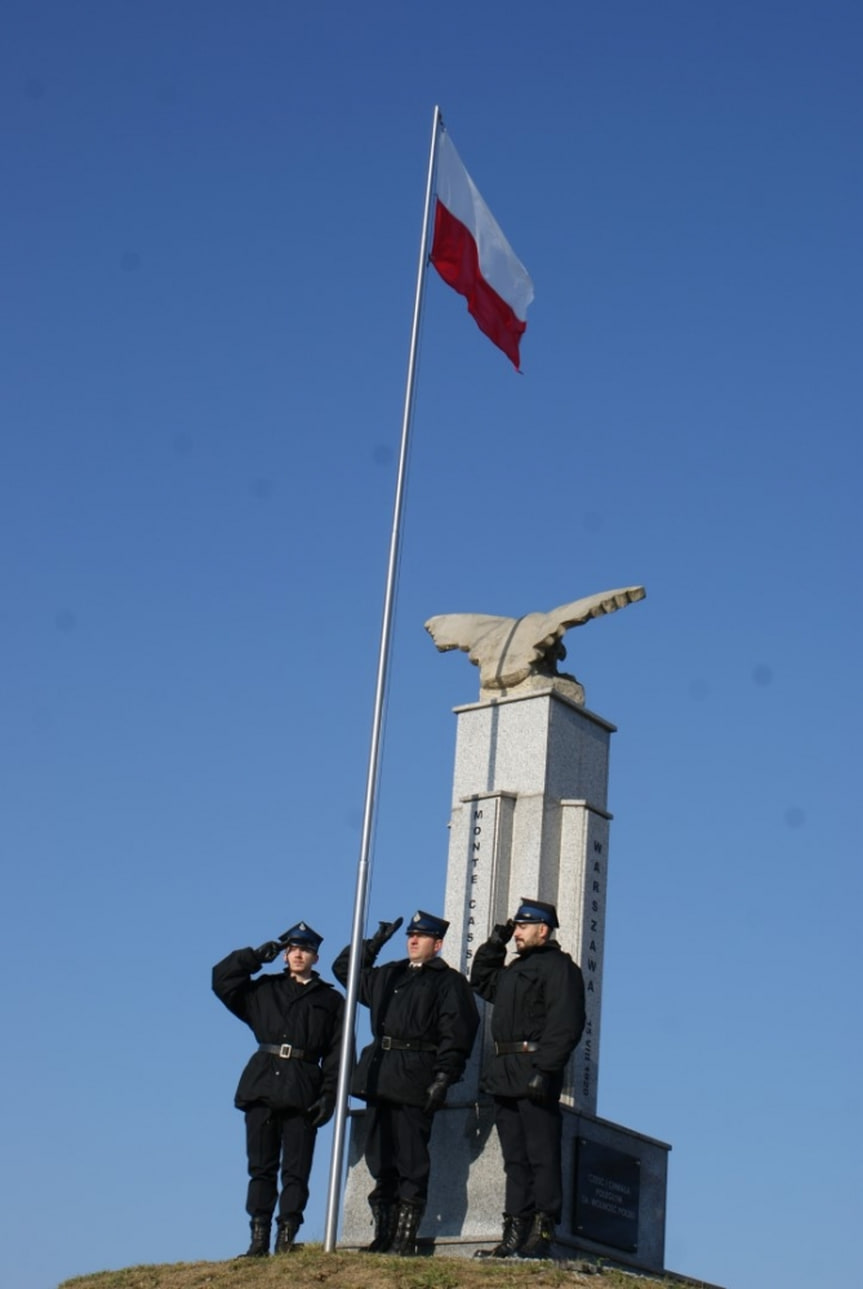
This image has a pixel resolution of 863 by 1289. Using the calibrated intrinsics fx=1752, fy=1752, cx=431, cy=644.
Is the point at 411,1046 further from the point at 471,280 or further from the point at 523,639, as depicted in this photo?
the point at 471,280

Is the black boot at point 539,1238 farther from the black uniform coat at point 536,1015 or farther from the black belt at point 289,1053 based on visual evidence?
the black belt at point 289,1053

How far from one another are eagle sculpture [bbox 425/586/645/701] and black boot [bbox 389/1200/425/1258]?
3780 millimetres

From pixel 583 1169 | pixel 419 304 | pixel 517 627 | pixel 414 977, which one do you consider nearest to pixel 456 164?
pixel 419 304

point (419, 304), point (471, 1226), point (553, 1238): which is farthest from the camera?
point (419, 304)

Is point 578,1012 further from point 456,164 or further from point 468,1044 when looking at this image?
point 456,164

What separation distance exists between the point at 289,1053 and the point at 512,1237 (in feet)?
5.55

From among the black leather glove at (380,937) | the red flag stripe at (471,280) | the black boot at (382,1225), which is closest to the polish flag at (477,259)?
the red flag stripe at (471,280)

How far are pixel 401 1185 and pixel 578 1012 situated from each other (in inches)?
58.9

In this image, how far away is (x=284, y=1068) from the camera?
10.2m

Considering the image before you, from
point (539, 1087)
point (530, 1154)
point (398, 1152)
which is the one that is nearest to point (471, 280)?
point (539, 1087)

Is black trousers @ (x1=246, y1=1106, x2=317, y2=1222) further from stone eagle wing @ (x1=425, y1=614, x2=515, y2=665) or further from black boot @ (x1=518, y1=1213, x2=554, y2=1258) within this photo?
stone eagle wing @ (x1=425, y1=614, x2=515, y2=665)

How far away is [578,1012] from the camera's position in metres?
9.72

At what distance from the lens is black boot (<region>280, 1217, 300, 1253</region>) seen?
980 centimetres

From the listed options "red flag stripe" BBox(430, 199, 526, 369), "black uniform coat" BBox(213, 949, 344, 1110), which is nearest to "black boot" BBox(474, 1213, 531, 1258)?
"black uniform coat" BBox(213, 949, 344, 1110)
